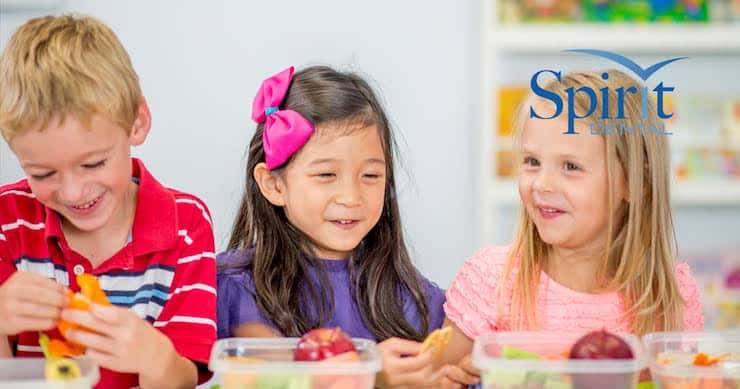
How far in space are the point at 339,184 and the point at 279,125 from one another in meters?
0.14

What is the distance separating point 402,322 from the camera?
5.61 ft

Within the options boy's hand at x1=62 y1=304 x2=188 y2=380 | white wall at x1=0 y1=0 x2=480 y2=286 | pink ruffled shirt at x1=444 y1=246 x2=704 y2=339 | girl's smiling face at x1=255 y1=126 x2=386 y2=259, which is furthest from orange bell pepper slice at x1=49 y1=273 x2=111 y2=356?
white wall at x1=0 y1=0 x2=480 y2=286

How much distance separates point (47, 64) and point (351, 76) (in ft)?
1.92

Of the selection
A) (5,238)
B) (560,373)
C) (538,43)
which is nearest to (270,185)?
(5,238)

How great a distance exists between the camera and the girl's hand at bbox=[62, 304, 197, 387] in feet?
3.90

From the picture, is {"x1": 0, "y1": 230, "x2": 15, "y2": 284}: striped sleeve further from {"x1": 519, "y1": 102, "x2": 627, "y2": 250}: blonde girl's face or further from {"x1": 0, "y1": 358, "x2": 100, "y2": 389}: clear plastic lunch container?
{"x1": 519, "y1": 102, "x2": 627, "y2": 250}: blonde girl's face

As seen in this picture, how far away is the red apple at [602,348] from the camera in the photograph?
1169mm

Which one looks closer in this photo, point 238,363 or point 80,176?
point 238,363

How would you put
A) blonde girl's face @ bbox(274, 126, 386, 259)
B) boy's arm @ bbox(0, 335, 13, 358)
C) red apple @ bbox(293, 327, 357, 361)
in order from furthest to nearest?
blonde girl's face @ bbox(274, 126, 386, 259) < boy's arm @ bbox(0, 335, 13, 358) < red apple @ bbox(293, 327, 357, 361)

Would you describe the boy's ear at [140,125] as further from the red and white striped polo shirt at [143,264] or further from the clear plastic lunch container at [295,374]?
the clear plastic lunch container at [295,374]

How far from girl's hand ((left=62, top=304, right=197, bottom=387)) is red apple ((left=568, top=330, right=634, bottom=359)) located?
0.53 m

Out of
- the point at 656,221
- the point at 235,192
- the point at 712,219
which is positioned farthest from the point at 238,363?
the point at 712,219

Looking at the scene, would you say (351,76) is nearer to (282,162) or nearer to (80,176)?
(282,162)

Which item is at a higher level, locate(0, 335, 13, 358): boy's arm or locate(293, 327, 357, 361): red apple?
locate(293, 327, 357, 361): red apple
